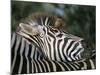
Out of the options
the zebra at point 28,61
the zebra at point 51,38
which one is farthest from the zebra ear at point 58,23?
the zebra at point 28,61

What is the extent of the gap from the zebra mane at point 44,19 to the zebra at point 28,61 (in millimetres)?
202

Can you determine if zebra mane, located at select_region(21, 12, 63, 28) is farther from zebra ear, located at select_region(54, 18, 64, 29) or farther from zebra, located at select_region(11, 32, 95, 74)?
→ zebra, located at select_region(11, 32, 95, 74)

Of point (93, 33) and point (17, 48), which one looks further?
point (93, 33)

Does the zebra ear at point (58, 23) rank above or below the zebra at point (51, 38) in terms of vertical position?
above

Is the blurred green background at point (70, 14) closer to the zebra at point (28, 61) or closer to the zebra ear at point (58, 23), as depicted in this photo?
the zebra ear at point (58, 23)

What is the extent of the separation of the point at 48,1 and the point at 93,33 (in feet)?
1.89

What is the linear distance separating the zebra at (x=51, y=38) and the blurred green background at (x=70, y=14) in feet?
0.17

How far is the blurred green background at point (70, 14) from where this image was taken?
60.6 inches

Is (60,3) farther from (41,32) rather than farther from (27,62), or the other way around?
(27,62)

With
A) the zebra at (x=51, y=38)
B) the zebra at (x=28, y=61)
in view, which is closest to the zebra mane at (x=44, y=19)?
the zebra at (x=51, y=38)

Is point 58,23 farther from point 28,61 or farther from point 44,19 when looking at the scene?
point 28,61
